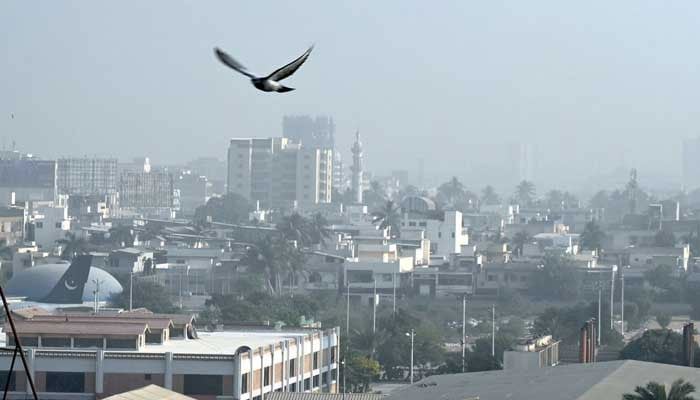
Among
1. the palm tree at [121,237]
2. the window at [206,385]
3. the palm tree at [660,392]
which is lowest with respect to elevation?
the window at [206,385]

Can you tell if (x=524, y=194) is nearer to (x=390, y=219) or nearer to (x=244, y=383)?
(x=390, y=219)

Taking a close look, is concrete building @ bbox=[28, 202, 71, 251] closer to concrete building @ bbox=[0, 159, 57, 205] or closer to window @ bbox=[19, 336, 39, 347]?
concrete building @ bbox=[0, 159, 57, 205]

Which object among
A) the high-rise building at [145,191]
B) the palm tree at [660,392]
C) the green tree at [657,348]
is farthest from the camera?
the high-rise building at [145,191]

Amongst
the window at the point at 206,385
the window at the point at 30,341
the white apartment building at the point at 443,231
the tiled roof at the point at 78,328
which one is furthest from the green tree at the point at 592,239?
the window at the point at 206,385

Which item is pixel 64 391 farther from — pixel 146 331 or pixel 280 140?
pixel 280 140

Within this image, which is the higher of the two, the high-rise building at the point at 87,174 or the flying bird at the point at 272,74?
the high-rise building at the point at 87,174

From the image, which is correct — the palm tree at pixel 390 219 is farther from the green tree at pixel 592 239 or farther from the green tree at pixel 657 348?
the green tree at pixel 657 348

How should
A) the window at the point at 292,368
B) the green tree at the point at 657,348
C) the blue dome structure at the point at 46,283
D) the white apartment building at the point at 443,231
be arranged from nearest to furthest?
the window at the point at 292,368 < the green tree at the point at 657,348 < the blue dome structure at the point at 46,283 < the white apartment building at the point at 443,231

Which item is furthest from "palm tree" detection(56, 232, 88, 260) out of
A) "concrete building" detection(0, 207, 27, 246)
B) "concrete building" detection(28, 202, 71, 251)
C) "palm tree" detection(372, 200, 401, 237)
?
"palm tree" detection(372, 200, 401, 237)
